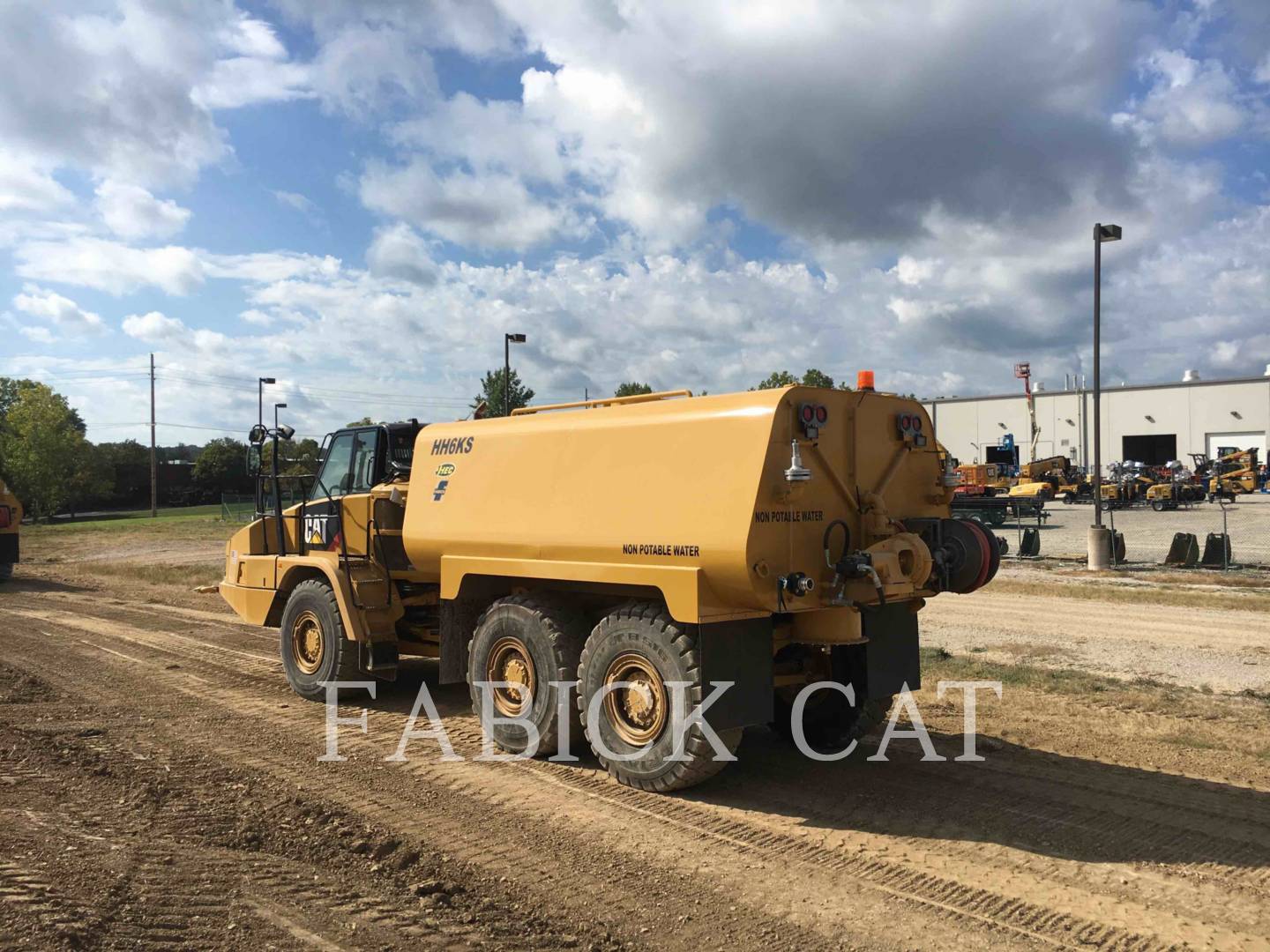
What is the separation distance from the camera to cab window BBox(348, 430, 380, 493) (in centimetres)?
922

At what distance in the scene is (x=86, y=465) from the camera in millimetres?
60281

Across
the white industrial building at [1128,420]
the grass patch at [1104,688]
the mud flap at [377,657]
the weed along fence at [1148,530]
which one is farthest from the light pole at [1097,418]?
the white industrial building at [1128,420]

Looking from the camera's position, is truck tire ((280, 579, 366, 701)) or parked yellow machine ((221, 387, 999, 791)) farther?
truck tire ((280, 579, 366, 701))

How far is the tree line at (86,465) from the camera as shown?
5600 centimetres

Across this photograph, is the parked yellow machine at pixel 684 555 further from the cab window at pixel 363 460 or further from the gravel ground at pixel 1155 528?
the gravel ground at pixel 1155 528

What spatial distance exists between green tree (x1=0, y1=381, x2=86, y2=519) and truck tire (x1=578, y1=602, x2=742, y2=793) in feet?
199

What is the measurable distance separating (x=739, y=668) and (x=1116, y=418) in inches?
2533

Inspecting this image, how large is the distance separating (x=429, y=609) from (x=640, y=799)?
3624 millimetres

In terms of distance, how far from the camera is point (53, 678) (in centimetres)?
992

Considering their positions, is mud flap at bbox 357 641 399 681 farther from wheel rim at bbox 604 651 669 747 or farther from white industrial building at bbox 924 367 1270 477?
white industrial building at bbox 924 367 1270 477

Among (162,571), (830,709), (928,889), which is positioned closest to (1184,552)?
(830,709)

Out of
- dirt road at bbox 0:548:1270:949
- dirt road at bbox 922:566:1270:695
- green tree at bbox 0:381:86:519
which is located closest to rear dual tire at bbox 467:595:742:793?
dirt road at bbox 0:548:1270:949

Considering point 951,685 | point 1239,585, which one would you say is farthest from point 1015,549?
point 951,685

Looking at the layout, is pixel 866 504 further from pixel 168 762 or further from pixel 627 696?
pixel 168 762
